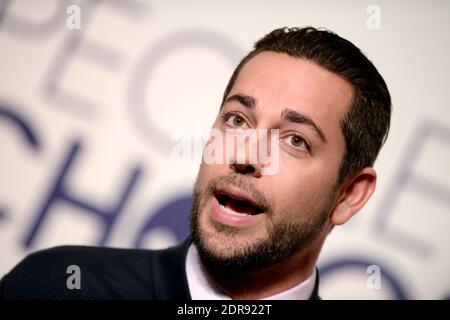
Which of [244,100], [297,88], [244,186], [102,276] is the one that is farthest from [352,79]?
[102,276]

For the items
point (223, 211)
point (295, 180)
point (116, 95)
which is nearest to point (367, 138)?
point (295, 180)

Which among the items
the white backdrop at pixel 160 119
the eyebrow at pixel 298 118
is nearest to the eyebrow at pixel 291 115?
the eyebrow at pixel 298 118

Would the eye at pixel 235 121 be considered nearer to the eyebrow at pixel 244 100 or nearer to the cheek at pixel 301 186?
the eyebrow at pixel 244 100

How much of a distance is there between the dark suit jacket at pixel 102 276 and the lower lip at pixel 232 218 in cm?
15

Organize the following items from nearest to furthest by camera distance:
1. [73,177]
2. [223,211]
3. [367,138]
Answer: [223,211], [367,138], [73,177]

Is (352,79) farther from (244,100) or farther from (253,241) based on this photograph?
(253,241)

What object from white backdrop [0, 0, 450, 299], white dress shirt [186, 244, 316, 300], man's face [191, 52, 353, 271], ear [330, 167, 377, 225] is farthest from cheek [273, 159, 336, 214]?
white backdrop [0, 0, 450, 299]

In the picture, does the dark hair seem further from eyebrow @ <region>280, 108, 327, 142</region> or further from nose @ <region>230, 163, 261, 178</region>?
nose @ <region>230, 163, 261, 178</region>

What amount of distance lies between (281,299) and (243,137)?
436 mm

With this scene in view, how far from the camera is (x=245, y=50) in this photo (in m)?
1.88

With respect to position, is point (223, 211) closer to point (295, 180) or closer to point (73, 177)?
point (295, 180)

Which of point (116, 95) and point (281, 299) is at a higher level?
point (116, 95)

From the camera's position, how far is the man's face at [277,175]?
1146 millimetres

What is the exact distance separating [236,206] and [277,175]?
131mm
